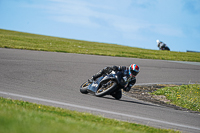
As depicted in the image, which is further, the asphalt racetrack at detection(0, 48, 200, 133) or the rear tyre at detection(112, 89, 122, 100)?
the rear tyre at detection(112, 89, 122, 100)

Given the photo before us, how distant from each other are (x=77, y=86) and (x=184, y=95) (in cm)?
449

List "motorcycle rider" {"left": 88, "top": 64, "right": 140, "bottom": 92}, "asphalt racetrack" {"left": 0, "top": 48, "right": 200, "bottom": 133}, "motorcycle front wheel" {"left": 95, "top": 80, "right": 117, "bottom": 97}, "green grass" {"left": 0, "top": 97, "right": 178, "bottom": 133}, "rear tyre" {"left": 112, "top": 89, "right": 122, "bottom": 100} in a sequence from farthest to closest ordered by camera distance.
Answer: "rear tyre" {"left": 112, "top": 89, "right": 122, "bottom": 100} < "motorcycle rider" {"left": 88, "top": 64, "right": 140, "bottom": 92} < "motorcycle front wheel" {"left": 95, "top": 80, "right": 117, "bottom": 97} < "asphalt racetrack" {"left": 0, "top": 48, "right": 200, "bottom": 133} < "green grass" {"left": 0, "top": 97, "right": 178, "bottom": 133}

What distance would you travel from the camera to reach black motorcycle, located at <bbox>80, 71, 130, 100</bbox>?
32.3 feet

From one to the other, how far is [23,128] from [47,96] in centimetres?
530

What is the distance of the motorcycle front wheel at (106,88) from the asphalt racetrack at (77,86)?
193mm

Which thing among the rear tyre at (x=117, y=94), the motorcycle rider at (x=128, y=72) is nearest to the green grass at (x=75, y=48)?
the rear tyre at (x=117, y=94)

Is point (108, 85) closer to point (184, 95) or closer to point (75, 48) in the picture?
point (184, 95)

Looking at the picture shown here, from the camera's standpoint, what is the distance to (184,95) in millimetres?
13125

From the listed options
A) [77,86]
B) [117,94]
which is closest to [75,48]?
[77,86]

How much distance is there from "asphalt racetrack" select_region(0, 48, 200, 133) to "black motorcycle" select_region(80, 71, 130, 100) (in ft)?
0.69

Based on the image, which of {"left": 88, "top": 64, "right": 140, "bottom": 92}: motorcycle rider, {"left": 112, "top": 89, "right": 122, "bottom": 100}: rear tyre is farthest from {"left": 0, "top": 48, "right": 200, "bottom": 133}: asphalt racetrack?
{"left": 88, "top": 64, "right": 140, "bottom": 92}: motorcycle rider

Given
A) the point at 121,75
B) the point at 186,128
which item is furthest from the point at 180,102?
the point at 186,128

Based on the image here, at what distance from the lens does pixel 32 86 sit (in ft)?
35.0

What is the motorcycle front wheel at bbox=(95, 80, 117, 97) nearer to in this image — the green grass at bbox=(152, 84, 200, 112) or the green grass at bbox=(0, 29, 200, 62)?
the green grass at bbox=(152, 84, 200, 112)
